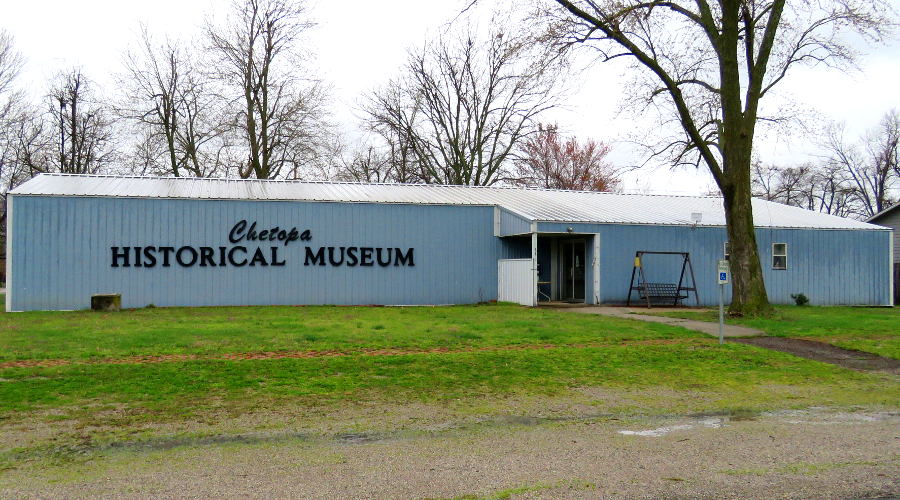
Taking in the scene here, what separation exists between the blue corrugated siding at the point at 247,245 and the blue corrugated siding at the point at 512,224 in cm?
46

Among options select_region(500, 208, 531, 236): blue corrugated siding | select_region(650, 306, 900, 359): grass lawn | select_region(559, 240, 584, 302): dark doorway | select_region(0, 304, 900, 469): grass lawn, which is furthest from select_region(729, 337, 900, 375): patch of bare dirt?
select_region(559, 240, 584, 302): dark doorway

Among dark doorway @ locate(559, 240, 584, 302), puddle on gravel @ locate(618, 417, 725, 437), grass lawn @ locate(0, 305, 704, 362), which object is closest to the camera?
puddle on gravel @ locate(618, 417, 725, 437)

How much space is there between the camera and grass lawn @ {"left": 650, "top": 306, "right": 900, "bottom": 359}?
13962 mm

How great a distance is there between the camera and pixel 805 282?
27.5 m

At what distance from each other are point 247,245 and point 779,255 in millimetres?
18449

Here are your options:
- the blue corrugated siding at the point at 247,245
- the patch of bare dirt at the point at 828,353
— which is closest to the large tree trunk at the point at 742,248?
the patch of bare dirt at the point at 828,353

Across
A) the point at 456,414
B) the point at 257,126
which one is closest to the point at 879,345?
the point at 456,414

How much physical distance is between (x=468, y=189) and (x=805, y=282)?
1274 cm

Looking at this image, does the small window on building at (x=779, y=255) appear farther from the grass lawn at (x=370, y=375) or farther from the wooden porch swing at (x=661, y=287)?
the grass lawn at (x=370, y=375)

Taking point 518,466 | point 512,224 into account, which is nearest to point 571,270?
point 512,224

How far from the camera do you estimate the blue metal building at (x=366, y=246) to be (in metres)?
21.6

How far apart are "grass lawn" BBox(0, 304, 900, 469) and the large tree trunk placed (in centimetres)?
434

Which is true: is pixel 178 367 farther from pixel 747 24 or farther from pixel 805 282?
pixel 805 282

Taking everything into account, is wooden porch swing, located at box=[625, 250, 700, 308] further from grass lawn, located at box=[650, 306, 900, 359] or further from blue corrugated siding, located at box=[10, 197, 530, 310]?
blue corrugated siding, located at box=[10, 197, 530, 310]
